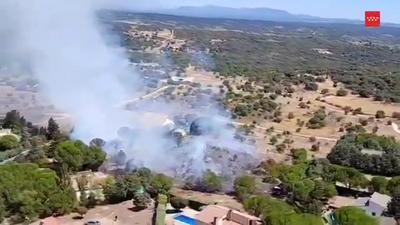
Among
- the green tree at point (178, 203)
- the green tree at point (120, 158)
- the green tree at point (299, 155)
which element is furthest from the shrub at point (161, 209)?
the green tree at point (299, 155)

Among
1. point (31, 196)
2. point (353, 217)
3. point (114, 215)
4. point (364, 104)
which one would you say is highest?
point (353, 217)

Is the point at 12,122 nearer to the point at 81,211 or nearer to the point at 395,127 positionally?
the point at 81,211

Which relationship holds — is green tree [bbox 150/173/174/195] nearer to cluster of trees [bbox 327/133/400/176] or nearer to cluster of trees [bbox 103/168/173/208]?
cluster of trees [bbox 103/168/173/208]

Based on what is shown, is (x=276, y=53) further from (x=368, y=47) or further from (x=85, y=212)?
(x=85, y=212)

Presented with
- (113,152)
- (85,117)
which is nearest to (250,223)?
(113,152)

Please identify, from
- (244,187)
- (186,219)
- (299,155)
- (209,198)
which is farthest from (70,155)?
(299,155)

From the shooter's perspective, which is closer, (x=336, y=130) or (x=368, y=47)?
(x=336, y=130)

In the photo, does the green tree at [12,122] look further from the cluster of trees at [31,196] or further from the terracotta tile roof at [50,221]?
the terracotta tile roof at [50,221]
